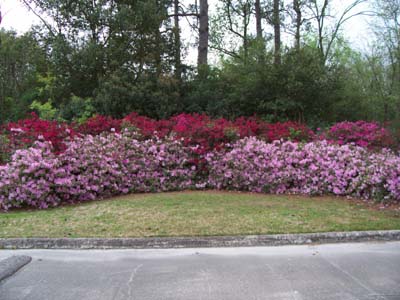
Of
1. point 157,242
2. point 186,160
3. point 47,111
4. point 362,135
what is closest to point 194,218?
point 157,242

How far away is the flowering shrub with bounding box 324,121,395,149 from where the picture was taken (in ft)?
31.0

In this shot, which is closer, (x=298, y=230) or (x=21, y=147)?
(x=298, y=230)

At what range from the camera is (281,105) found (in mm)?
14523

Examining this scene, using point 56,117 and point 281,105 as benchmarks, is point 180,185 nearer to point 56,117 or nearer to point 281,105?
point 281,105

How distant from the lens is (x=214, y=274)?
4.22 metres

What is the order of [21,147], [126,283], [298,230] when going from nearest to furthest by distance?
[126,283] < [298,230] < [21,147]

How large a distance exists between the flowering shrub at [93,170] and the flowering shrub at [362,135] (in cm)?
397

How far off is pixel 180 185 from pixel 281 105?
281 inches

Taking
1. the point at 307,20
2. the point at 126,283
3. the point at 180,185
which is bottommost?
the point at 126,283

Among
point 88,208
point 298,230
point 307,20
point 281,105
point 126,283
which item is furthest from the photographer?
point 307,20

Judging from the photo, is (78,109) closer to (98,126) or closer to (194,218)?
(98,126)

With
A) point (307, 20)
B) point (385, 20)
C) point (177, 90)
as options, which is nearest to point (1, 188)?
point (177, 90)

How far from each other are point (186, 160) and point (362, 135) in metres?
4.57

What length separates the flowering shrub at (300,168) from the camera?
26.4 feet
